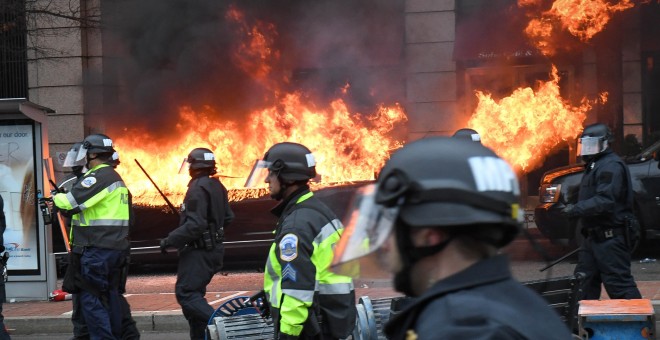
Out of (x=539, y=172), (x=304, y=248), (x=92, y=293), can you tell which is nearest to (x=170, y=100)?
(x=539, y=172)

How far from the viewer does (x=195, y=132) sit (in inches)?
609

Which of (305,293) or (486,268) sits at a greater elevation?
(486,268)

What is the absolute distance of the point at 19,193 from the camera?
1080cm

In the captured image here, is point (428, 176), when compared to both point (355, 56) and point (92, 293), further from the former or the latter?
point (355, 56)

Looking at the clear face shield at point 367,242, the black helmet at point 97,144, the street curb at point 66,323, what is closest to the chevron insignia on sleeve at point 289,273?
the clear face shield at point 367,242

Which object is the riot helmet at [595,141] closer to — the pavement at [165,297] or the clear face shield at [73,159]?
the pavement at [165,297]

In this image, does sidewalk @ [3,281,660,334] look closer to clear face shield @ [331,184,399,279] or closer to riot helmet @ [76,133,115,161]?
riot helmet @ [76,133,115,161]

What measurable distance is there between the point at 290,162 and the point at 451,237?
9.46 feet

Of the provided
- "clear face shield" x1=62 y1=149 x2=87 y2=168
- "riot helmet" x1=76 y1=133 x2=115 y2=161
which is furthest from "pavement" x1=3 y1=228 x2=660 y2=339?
"riot helmet" x1=76 y1=133 x2=115 y2=161

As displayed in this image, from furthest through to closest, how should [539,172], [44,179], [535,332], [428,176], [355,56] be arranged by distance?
[355,56], [539,172], [44,179], [428,176], [535,332]

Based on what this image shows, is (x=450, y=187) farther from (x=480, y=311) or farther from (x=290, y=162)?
(x=290, y=162)

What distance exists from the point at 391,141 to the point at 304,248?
1111 centimetres

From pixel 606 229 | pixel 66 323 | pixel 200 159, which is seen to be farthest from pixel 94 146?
pixel 606 229

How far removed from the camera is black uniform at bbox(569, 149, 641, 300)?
22.6ft
